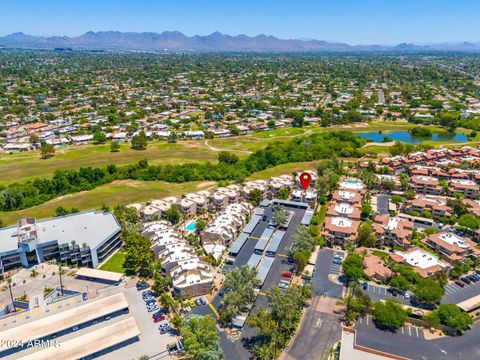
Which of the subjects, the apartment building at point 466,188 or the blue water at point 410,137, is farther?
the blue water at point 410,137

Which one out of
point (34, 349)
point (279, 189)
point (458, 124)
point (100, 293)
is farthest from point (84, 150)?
point (458, 124)

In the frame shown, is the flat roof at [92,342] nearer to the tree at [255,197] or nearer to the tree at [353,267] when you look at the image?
the tree at [353,267]

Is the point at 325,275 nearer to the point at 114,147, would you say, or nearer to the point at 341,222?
the point at 341,222

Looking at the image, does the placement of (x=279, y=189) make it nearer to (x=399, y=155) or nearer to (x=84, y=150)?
(x=399, y=155)

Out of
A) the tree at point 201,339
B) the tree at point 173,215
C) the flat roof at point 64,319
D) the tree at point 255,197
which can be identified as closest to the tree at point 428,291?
the tree at point 201,339

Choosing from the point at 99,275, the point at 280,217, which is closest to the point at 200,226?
the point at 280,217

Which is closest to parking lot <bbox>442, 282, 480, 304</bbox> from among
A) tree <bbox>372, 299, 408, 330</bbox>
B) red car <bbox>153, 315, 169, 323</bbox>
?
tree <bbox>372, 299, 408, 330</bbox>
